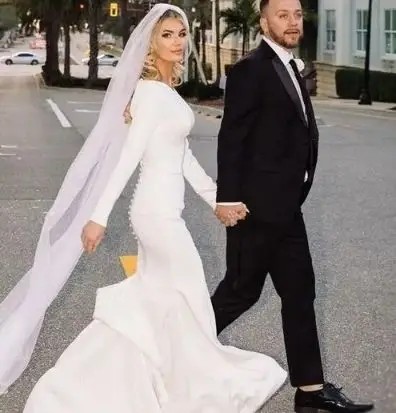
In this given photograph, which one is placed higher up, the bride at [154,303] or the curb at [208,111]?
the bride at [154,303]

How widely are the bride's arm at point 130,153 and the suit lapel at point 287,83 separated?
0.58 metres

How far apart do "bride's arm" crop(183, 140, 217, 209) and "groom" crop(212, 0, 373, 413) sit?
23 centimetres

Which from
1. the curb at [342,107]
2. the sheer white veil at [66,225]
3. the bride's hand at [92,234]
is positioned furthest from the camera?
the curb at [342,107]

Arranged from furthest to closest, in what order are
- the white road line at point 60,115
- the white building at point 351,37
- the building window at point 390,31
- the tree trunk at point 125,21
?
the tree trunk at point 125,21
the white building at point 351,37
the building window at point 390,31
the white road line at point 60,115

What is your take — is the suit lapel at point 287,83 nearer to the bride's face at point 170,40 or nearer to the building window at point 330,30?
the bride's face at point 170,40

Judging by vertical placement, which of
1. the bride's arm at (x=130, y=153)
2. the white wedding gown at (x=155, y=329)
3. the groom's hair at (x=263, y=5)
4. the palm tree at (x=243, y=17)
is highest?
the palm tree at (x=243, y=17)

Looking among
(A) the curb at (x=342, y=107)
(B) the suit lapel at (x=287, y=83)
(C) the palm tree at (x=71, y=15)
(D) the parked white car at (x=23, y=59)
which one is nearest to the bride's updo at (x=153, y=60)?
(B) the suit lapel at (x=287, y=83)

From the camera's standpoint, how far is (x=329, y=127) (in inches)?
1017

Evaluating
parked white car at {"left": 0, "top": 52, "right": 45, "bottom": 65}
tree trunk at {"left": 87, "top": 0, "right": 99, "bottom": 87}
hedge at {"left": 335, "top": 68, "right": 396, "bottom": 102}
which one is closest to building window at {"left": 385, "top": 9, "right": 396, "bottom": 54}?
Result: hedge at {"left": 335, "top": 68, "right": 396, "bottom": 102}

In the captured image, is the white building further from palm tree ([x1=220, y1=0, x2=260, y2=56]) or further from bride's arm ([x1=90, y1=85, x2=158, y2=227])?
bride's arm ([x1=90, y1=85, x2=158, y2=227])

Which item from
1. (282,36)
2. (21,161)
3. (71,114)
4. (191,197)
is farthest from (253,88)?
(71,114)

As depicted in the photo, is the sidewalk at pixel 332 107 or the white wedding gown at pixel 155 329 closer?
the white wedding gown at pixel 155 329

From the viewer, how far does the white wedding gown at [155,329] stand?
4559 millimetres

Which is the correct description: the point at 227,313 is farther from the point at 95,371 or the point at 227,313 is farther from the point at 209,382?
the point at 95,371
